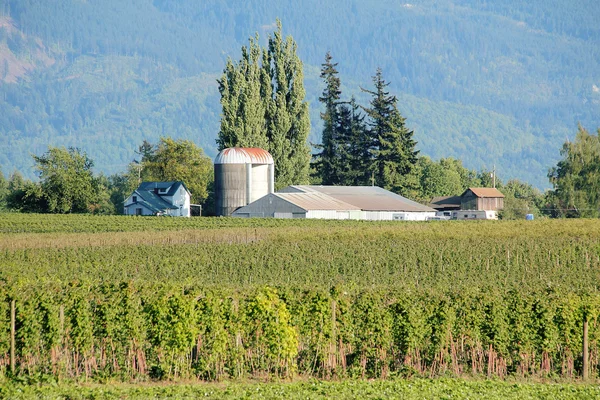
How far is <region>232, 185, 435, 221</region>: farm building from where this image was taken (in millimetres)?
82312

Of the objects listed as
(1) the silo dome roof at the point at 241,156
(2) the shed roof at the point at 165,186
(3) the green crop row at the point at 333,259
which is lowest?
(3) the green crop row at the point at 333,259

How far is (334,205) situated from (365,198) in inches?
364

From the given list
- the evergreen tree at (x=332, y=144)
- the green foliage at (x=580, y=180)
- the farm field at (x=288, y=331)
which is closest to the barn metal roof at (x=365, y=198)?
the evergreen tree at (x=332, y=144)

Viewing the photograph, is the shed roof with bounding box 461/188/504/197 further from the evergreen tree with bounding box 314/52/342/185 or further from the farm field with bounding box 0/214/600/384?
the farm field with bounding box 0/214/600/384

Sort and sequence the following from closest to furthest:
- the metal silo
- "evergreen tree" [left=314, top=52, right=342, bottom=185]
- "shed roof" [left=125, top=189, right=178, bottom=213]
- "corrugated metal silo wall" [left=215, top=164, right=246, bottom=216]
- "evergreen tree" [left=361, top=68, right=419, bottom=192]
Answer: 1. the metal silo
2. "corrugated metal silo wall" [left=215, top=164, right=246, bottom=216]
3. "shed roof" [left=125, top=189, right=178, bottom=213]
4. "evergreen tree" [left=361, top=68, right=419, bottom=192]
5. "evergreen tree" [left=314, top=52, right=342, bottom=185]

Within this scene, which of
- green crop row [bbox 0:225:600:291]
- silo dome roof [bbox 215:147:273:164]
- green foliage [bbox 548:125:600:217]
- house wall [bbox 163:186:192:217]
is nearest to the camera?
green crop row [bbox 0:225:600:291]

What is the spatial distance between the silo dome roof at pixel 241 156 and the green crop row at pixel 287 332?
2444 inches

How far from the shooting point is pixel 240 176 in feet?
284

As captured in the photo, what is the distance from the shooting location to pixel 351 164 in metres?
117

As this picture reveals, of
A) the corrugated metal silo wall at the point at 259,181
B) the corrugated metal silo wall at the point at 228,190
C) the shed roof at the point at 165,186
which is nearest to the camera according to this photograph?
the corrugated metal silo wall at the point at 228,190

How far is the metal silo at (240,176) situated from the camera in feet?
282

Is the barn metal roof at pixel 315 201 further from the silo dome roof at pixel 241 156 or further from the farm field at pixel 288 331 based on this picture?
the farm field at pixel 288 331

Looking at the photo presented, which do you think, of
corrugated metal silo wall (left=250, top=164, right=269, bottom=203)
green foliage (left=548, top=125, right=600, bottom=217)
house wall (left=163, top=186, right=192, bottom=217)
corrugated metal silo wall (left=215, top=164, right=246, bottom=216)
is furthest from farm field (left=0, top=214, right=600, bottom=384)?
green foliage (left=548, top=125, right=600, bottom=217)

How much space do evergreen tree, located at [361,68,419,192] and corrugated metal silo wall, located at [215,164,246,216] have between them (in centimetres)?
3122
